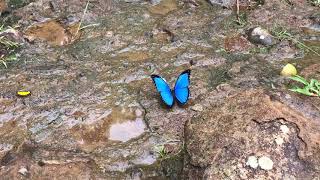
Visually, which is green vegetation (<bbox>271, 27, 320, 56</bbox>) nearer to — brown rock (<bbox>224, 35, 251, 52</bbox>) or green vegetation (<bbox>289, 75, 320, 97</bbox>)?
brown rock (<bbox>224, 35, 251, 52</bbox>)

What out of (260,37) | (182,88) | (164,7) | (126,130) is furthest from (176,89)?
(164,7)

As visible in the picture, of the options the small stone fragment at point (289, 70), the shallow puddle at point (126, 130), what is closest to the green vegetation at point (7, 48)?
the shallow puddle at point (126, 130)

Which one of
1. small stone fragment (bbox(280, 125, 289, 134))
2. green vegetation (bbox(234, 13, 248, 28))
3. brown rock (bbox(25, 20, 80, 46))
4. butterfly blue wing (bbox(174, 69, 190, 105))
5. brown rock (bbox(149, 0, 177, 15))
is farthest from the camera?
brown rock (bbox(149, 0, 177, 15))

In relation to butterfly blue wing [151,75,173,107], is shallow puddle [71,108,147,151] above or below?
below

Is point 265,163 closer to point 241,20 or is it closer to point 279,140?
point 279,140

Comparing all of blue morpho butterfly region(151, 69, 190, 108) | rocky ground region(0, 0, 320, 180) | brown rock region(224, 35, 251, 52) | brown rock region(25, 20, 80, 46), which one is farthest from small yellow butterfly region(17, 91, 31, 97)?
brown rock region(224, 35, 251, 52)

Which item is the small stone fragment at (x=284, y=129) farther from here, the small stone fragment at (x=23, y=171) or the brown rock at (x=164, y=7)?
the brown rock at (x=164, y=7)
